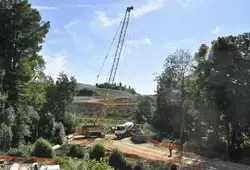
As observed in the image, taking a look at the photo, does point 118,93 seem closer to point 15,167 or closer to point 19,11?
point 19,11

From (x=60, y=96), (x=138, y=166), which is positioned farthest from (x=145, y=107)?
(x=138, y=166)

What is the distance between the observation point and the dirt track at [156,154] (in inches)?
955

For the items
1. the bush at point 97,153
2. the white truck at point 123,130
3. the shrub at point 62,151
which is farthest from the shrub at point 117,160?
the white truck at point 123,130

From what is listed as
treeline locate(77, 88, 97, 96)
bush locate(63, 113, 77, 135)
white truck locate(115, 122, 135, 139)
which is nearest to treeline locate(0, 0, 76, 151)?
bush locate(63, 113, 77, 135)

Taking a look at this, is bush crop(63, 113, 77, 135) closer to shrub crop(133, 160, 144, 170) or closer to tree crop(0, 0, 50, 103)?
tree crop(0, 0, 50, 103)

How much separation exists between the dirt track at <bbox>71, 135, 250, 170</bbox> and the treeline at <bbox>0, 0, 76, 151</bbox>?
178 inches

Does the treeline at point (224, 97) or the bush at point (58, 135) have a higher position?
the treeline at point (224, 97)

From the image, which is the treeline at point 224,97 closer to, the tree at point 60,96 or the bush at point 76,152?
the bush at point 76,152

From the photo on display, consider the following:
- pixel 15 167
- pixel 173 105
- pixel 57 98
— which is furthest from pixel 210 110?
pixel 15 167

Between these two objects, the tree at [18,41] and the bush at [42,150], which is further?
the tree at [18,41]

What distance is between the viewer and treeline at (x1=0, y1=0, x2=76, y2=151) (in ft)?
88.4

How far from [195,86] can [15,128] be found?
19378 millimetres

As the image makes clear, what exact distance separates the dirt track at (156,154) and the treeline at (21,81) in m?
4.51

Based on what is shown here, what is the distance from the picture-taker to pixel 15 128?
90.6 ft
